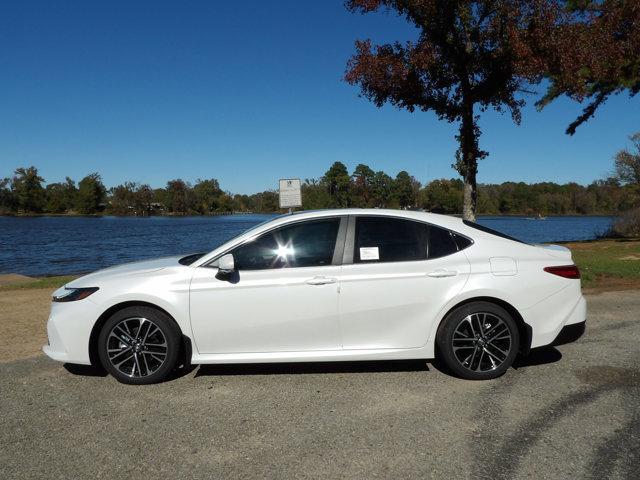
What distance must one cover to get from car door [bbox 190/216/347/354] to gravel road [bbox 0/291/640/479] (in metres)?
0.42

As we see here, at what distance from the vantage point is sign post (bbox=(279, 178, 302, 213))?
11.2 m

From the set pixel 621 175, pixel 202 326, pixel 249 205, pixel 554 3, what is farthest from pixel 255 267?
pixel 249 205

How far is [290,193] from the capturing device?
37.1 feet

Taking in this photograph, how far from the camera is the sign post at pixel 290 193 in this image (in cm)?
1122

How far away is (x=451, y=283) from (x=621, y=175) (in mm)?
31032

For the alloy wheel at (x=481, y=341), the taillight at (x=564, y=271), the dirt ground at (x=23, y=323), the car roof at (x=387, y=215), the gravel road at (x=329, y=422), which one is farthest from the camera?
the dirt ground at (x=23, y=323)

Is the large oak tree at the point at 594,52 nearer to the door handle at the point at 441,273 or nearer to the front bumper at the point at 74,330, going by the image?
the door handle at the point at 441,273

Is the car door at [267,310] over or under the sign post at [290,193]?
under

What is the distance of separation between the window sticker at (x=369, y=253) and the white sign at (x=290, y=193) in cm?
682

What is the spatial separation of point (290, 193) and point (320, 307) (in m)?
7.34

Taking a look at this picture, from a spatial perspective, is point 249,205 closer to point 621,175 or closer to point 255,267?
point 621,175

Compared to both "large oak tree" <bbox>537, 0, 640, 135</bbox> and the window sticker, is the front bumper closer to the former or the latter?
the window sticker

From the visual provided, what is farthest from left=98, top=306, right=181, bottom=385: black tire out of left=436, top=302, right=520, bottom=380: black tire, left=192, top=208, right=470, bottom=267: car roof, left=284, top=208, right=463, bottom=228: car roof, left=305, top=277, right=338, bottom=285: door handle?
left=436, top=302, right=520, bottom=380: black tire

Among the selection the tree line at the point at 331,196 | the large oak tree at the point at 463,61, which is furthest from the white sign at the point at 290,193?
the tree line at the point at 331,196
